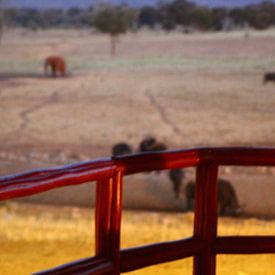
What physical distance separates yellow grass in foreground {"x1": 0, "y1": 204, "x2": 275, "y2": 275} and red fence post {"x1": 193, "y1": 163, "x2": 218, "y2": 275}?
267 centimetres

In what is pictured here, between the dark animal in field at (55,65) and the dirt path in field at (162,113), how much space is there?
108 inches

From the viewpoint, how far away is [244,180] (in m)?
14.0

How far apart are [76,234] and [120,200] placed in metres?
5.41

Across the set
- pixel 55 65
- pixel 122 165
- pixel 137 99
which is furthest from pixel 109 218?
pixel 55 65

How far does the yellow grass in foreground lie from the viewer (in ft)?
20.4

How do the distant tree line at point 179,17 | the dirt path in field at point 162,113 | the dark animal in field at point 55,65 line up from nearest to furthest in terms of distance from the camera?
1. the dirt path in field at point 162,113
2. the dark animal in field at point 55,65
3. the distant tree line at point 179,17

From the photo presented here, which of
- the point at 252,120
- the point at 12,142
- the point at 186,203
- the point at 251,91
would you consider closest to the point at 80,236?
the point at 186,203

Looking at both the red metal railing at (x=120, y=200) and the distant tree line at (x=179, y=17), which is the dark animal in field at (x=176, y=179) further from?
the distant tree line at (x=179, y=17)

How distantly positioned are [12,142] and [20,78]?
4.42 m

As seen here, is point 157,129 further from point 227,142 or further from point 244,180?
point 244,180

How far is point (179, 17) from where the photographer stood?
24.9 m

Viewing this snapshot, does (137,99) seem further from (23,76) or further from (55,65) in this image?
(23,76)

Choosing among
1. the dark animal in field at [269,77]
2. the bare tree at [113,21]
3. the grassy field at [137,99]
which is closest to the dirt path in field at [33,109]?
the grassy field at [137,99]

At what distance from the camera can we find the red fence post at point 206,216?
3141mm
